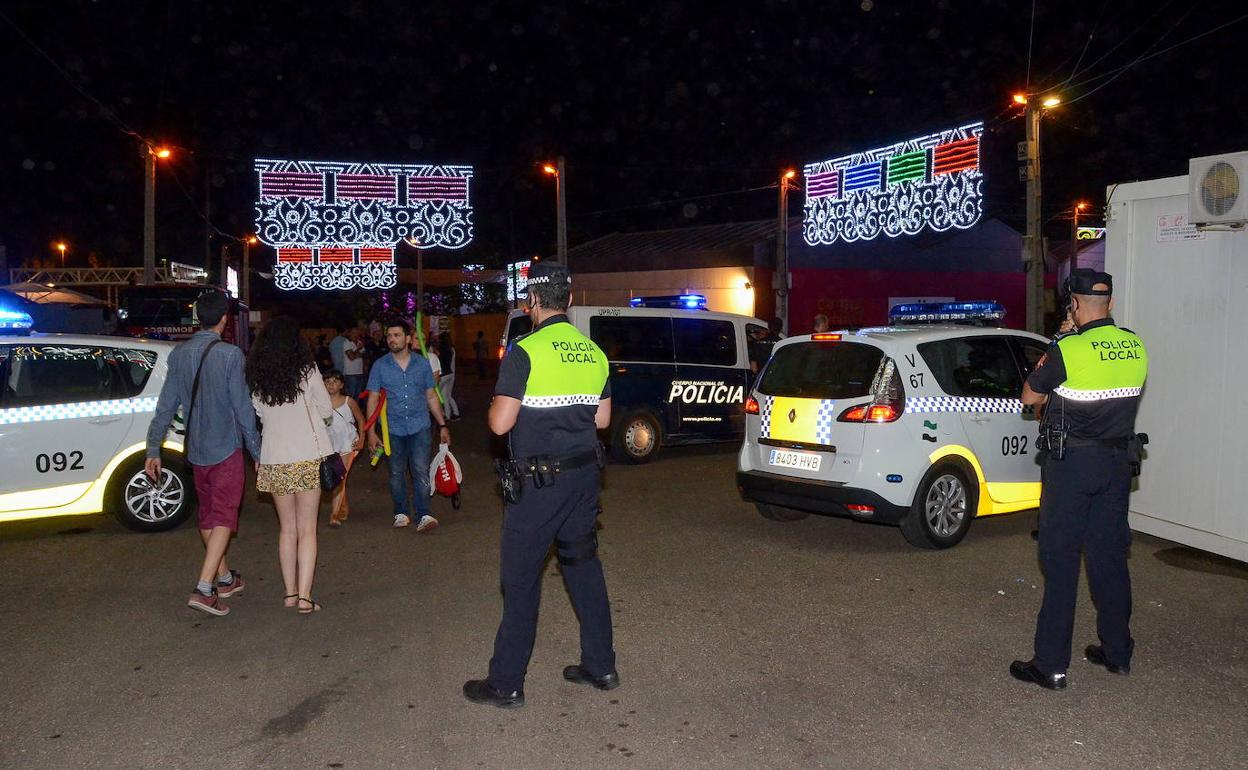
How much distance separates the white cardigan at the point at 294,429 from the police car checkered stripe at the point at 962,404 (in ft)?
13.7

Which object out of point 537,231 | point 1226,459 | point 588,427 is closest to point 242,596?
point 588,427

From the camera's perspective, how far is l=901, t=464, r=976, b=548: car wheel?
25.0ft

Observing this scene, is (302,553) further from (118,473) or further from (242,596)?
(118,473)

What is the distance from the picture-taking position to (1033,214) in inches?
722

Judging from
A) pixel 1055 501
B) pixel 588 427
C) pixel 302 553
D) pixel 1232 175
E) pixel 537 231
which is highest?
pixel 537 231

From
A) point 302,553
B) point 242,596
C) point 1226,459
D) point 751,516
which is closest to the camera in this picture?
point 302,553

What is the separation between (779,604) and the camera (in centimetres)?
638

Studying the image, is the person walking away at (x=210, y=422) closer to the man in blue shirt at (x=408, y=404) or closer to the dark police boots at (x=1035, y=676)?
the man in blue shirt at (x=408, y=404)

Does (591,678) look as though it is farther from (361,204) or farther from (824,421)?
(361,204)

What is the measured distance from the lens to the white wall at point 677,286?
3145cm

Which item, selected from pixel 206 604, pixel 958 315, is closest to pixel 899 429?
pixel 958 315

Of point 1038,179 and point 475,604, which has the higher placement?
point 1038,179

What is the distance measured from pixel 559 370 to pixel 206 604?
9.92ft

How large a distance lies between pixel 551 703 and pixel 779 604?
6.96 ft
